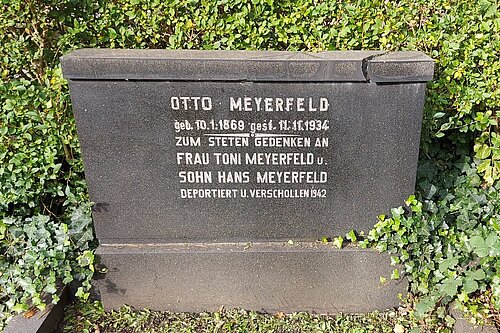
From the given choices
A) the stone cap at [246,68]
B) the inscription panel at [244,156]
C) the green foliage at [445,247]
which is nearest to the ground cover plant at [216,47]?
the green foliage at [445,247]

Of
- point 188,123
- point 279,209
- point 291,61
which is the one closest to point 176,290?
point 279,209

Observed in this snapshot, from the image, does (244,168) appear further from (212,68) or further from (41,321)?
(41,321)

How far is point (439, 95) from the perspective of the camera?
3148 millimetres

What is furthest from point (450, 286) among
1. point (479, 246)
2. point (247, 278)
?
point (247, 278)

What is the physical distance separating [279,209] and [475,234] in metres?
1.19

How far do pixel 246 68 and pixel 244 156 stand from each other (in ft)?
1.70

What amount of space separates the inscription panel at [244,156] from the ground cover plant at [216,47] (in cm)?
26

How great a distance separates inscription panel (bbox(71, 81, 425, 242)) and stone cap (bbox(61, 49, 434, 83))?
48mm

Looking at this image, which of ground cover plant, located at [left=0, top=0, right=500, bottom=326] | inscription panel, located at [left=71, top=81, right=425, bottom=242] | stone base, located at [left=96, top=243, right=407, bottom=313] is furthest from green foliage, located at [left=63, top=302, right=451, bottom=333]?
inscription panel, located at [left=71, top=81, right=425, bottom=242]

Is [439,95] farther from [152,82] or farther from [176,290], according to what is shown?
[176,290]

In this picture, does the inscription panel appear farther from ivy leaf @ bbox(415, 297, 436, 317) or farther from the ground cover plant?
ivy leaf @ bbox(415, 297, 436, 317)

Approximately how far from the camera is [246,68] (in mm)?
2629

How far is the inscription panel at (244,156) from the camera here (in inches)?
107

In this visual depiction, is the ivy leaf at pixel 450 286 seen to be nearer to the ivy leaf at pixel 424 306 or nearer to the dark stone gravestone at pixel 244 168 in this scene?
the ivy leaf at pixel 424 306
